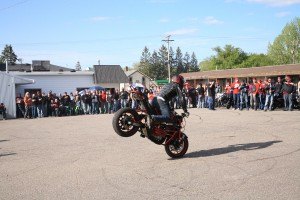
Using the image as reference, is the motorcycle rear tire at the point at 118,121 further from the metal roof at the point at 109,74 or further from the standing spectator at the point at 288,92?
the metal roof at the point at 109,74

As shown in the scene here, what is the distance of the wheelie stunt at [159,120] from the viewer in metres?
8.28

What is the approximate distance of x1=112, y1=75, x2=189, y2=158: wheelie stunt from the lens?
828 centimetres

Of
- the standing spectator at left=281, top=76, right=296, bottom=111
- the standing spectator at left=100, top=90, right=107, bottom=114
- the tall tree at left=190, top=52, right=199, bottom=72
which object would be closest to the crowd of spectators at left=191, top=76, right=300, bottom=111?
the standing spectator at left=281, top=76, right=296, bottom=111

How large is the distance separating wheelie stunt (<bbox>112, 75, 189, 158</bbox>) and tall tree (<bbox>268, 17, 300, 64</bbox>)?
76993 mm

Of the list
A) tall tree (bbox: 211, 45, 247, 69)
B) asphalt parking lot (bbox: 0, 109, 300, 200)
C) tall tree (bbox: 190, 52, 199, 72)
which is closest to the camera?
asphalt parking lot (bbox: 0, 109, 300, 200)

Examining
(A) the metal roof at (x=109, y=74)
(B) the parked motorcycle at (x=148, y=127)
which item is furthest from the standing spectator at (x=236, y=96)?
(A) the metal roof at (x=109, y=74)

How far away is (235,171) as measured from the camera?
684cm

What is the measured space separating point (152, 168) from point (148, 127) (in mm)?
Result: 1187

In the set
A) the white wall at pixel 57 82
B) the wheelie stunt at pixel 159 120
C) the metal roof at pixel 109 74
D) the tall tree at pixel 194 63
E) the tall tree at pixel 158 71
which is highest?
the tall tree at pixel 194 63

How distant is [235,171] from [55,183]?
325 centimetres

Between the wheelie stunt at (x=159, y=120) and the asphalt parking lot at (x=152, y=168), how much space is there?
0.39 m

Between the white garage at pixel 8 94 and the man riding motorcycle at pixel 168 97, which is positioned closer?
the man riding motorcycle at pixel 168 97

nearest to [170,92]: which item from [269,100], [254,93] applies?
[269,100]

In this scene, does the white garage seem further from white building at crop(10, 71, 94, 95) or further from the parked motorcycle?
the parked motorcycle
